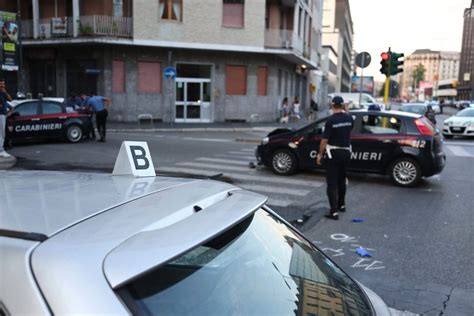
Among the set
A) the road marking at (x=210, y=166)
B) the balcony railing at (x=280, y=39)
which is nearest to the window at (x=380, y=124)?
the road marking at (x=210, y=166)

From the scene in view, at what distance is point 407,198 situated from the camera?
Result: 9.03 metres

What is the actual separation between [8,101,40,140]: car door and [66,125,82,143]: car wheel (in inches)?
47.2

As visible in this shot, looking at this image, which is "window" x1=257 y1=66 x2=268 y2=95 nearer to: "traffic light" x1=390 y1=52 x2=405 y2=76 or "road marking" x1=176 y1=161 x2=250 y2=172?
"traffic light" x1=390 y1=52 x2=405 y2=76

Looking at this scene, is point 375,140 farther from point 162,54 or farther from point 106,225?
point 162,54

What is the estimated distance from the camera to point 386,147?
408 inches

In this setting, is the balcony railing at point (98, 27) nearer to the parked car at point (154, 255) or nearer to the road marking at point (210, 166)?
the road marking at point (210, 166)

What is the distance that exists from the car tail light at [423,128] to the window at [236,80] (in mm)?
20112

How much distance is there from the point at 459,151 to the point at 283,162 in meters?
8.86

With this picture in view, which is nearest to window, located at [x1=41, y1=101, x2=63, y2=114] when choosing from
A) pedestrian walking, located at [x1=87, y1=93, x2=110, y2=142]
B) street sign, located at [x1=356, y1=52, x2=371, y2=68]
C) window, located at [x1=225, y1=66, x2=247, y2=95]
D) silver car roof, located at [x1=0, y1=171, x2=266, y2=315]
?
pedestrian walking, located at [x1=87, y1=93, x2=110, y2=142]

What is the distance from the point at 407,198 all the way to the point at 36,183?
796 centimetres

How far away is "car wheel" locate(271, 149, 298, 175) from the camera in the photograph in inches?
444

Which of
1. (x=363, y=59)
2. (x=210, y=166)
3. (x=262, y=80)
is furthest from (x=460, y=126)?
(x=210, y=166)

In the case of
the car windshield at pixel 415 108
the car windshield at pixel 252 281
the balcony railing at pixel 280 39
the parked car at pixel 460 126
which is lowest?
the parked car at pixel 460 126

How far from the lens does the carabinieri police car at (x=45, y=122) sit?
51.8 feet
